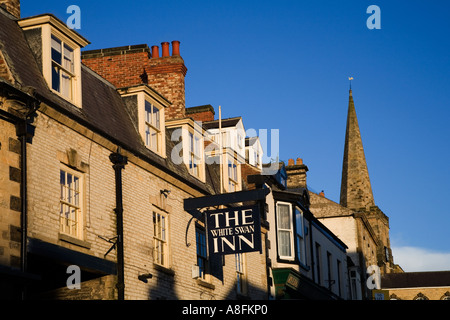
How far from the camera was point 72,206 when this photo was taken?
1661cm

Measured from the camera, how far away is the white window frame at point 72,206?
1631 centimetres

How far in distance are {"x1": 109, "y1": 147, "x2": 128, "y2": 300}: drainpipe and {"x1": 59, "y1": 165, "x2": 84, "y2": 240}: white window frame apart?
4.63 ft

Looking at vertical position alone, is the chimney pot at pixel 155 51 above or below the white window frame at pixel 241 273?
above

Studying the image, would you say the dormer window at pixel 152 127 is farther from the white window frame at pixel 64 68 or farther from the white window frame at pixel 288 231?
the white window frame at pixel 288 231

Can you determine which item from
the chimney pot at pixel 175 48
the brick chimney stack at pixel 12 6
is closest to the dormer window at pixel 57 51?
the brick chimney stack at pixel 12 6

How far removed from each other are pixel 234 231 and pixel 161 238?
6.74ft

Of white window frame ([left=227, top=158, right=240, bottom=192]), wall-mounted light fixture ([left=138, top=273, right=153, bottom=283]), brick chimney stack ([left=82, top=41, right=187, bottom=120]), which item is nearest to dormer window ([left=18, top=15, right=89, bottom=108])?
wall-mounted light fixture ([left=138, top=273, right=153, bottom=283])

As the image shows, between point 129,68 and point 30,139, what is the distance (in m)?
10.1

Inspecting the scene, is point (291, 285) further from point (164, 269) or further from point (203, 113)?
point (164, 269)

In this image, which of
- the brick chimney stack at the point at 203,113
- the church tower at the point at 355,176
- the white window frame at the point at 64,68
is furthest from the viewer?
the church tower at the point at 355,176

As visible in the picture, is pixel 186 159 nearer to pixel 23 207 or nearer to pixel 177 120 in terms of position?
pixel 177 120

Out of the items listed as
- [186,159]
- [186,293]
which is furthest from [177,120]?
[186,293]

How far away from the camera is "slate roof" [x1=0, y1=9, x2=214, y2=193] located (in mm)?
16031

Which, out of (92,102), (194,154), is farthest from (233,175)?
(92,102)
